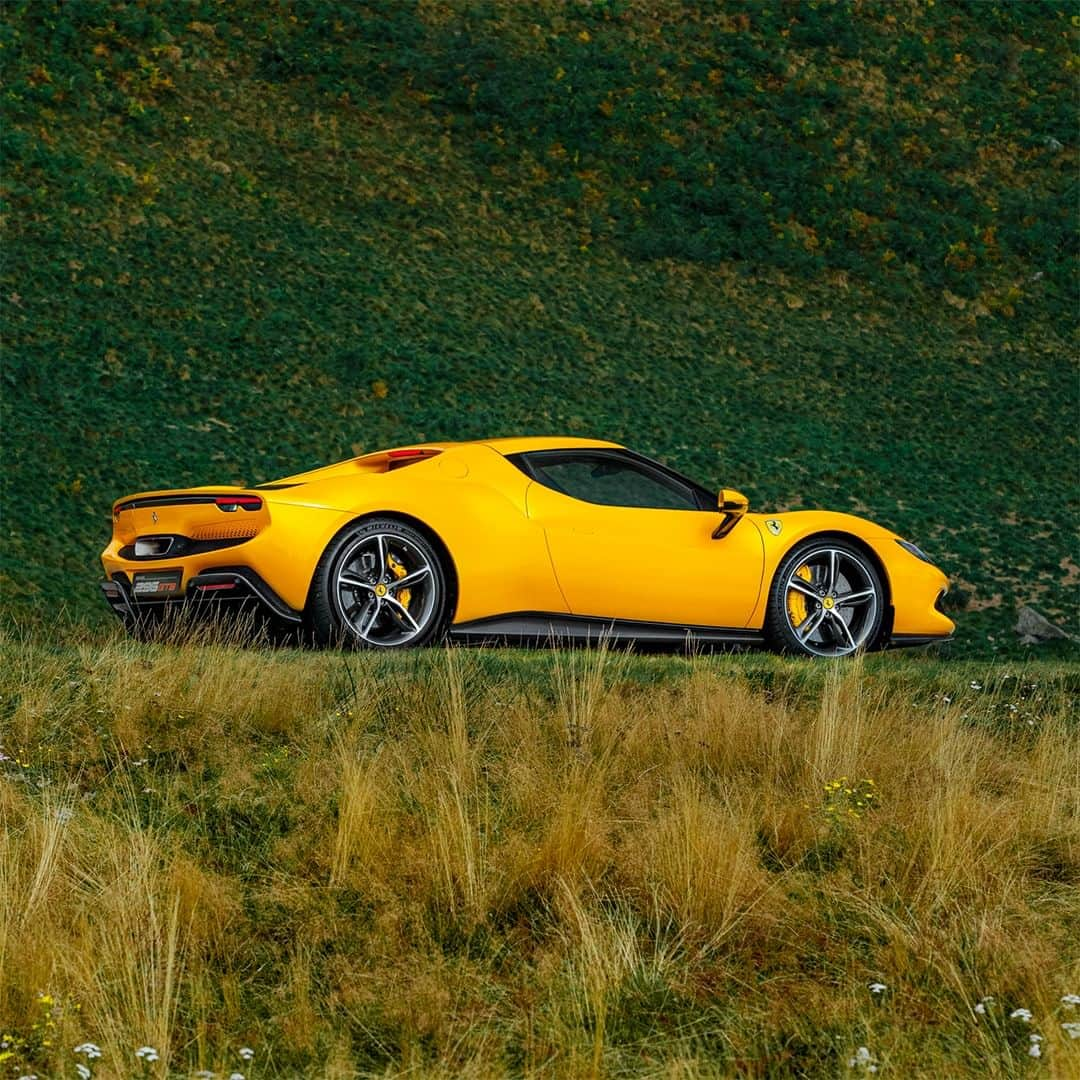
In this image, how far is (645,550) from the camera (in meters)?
9.34

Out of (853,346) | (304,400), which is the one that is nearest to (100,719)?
(304,400)

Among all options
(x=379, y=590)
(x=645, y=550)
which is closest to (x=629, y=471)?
(x=645, y=550)

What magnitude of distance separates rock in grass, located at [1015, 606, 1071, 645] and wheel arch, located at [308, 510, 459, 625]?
1023cm

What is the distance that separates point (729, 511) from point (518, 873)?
13.3ft

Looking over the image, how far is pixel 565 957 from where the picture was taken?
18.1ft

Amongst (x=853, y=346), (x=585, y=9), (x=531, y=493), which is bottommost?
(x=531, y=493)

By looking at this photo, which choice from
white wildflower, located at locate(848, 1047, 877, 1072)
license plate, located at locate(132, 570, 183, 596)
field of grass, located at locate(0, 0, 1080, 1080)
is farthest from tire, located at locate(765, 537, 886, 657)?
white wildflower, located at locate(848, 1047, 877, 1072)

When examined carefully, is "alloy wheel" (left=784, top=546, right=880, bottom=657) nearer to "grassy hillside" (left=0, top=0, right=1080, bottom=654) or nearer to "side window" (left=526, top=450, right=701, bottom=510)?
"side window" (left=526, top=450, right=701, bottom=510)

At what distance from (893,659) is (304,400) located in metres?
16.9

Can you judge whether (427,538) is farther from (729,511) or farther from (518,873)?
(518,873)

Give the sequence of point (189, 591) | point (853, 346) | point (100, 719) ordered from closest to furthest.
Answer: point (100, 719) < point (189, 591) < point (853, 346)

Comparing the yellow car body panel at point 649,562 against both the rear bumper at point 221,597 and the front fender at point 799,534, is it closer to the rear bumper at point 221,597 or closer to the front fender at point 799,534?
the front fender at point 799,534

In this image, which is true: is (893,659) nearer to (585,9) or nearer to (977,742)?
(977,742)

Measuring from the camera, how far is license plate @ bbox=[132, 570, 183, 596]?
29.0ft
